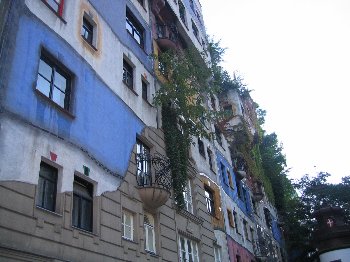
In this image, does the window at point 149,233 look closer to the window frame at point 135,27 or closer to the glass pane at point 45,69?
the glass pane at point 45,69

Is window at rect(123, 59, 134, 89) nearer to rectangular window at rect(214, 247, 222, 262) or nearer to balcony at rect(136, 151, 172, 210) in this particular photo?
balcony at rect(136, 151, 172, 210)

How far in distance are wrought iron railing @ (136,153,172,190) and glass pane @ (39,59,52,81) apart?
472 cm

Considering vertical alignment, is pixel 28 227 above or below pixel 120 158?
below

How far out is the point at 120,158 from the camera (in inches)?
510

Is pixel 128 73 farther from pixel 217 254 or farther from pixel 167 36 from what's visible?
pixel 217 254

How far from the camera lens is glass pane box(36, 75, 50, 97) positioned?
10.3 m

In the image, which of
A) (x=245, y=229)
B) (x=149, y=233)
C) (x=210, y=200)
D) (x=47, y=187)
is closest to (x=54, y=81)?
(x=47, y=187)

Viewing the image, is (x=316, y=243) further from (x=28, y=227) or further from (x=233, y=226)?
(x=28, y=227)

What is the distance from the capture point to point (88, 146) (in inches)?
Result: 443

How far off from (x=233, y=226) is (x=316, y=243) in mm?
15189

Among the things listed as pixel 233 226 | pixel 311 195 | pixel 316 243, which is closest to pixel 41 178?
pixel 233 226

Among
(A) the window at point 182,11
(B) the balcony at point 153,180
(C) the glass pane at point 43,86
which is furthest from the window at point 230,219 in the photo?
(C) the glass pane at point 43,86

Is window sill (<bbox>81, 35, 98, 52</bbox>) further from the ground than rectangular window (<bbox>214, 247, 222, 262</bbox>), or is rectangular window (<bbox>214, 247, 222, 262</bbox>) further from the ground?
window sill (<bbox>81, 35, 98, 52</bbox>)

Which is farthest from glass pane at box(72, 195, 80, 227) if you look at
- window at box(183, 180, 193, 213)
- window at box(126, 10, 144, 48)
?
window at box(126, 10, 144, 48)
